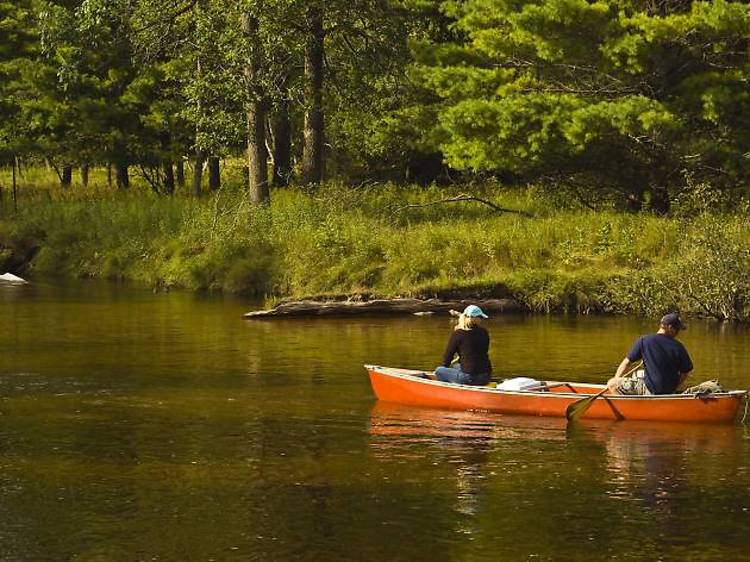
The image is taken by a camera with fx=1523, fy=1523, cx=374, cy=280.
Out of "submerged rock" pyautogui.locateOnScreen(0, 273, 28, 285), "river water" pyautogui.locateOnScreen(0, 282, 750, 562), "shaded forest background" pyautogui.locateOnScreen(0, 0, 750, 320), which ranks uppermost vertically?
"shaded forest background" pyautogui.locateOnScreen(0, 0, 750, 320)

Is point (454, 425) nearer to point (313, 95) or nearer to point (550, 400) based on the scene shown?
point (550, 400)

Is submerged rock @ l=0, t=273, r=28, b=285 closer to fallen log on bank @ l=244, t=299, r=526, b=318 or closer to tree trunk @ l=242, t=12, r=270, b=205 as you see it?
tree trunk @ l=242, t=12, r=270, b=205

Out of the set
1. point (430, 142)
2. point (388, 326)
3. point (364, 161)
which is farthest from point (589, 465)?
point (364, 161)

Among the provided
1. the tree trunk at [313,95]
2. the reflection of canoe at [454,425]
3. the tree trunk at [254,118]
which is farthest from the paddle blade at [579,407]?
the tree trunk at [313,95]

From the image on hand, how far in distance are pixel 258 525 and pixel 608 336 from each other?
14503 millimetres

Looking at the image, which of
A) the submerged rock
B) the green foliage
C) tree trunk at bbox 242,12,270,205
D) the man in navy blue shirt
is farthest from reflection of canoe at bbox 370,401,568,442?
the submerged rock

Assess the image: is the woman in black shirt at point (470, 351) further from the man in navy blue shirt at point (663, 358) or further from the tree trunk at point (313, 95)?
the tree trunk at point (313, 95)

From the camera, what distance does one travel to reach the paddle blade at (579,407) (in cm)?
1842

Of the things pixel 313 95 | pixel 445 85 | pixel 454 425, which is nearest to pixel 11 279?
pixel 313 95

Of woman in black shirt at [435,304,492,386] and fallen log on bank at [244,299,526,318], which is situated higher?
fallen log on bank at [244,299,526,318]

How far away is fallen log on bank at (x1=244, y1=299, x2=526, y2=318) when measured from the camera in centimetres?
2962

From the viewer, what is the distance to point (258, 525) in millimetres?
13141

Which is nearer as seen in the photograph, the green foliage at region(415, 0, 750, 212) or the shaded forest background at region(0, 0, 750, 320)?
the shaded forest background at region(0, 0, 750, 320)

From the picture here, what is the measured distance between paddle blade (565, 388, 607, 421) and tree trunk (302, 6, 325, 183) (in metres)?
21.3
